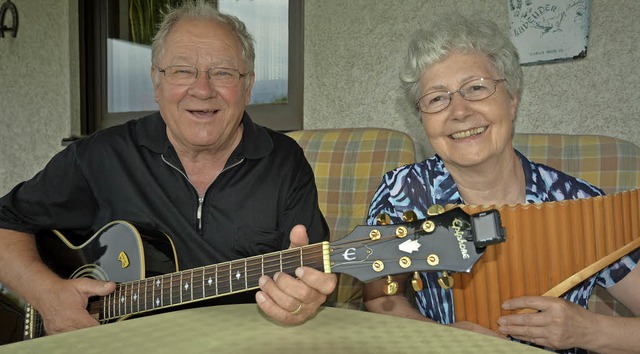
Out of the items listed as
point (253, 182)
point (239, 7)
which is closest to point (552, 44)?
point (253, 182)

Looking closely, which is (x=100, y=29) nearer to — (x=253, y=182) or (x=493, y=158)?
(x=253, y=182)

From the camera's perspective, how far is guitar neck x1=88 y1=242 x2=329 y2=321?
49.3 inches

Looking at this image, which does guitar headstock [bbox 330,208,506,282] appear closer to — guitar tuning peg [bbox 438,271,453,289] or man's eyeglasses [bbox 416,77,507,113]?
guitar tuning peg [bbox 438,271,453,289]

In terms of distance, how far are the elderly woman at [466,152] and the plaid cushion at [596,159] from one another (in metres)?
0.41

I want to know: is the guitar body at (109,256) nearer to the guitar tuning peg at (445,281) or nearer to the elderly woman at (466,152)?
the elderly woman at (466,152)

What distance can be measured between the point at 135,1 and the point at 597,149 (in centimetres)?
333

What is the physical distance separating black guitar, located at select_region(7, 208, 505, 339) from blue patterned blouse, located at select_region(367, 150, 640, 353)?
17.0 inches

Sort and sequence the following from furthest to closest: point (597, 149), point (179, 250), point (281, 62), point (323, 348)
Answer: point (281, 62)
point (597, 149)
point (179, 250)
point (323, 348)

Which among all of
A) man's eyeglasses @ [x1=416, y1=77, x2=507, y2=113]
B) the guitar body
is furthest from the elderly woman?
the guitar body

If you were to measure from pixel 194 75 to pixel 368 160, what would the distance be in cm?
85

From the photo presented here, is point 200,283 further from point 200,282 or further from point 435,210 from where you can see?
point 435,210

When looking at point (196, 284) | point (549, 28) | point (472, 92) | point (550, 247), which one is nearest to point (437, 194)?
point (472, 92)

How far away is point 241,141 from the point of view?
6.28 ft

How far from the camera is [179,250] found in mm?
1788
